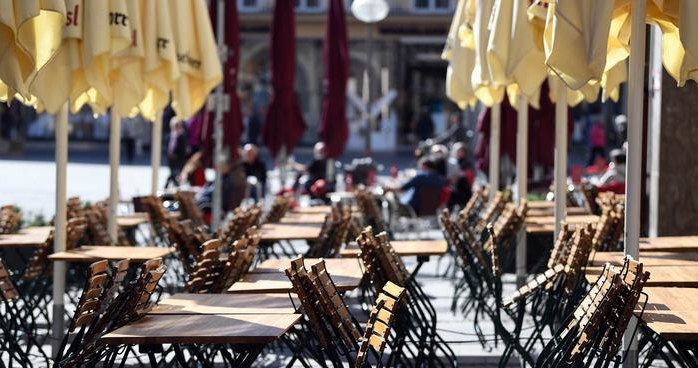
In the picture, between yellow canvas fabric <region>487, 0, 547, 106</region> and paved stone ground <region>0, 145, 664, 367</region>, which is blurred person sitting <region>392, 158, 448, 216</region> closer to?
paved stone ground <region>0, 145, 664, 367</region>

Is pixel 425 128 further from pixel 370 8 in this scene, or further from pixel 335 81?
pixel 335 81

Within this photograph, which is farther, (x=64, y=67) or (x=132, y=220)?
(x=132, y=220)

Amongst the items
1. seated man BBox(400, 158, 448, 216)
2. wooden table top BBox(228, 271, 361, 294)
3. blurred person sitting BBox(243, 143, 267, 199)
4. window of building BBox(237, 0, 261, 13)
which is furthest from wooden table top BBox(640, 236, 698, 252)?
window of building BBox(237, 0, 261, 13)

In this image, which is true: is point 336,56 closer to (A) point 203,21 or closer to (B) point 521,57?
(A) point 203,21

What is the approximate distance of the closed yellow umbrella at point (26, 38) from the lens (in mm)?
8453

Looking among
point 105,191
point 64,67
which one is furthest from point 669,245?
point 105,191

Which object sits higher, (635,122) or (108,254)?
(635,122)

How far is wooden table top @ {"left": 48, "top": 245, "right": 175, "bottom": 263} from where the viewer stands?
32.1ft

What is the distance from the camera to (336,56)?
2164 centimetres

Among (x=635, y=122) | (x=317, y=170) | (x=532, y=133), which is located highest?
(x=532, y=133)

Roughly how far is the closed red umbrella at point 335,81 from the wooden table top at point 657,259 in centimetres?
1221

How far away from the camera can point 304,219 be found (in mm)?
14508

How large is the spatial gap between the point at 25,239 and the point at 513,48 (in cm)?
385

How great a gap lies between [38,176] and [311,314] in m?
28.6
